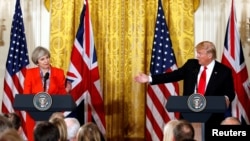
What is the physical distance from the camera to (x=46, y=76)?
24.1 feet

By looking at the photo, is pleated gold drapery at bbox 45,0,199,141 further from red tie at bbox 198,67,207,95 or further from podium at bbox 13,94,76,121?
podium at bbox 13,94,76,121

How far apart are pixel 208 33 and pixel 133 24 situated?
1.18 meters

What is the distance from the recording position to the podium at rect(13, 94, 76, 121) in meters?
6.57

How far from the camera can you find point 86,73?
8586 mm

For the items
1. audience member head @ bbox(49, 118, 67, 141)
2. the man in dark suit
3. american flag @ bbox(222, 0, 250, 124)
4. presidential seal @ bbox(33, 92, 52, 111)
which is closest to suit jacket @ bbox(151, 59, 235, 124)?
the man in dark suit

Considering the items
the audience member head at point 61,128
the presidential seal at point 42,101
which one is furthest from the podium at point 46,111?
the audience member head at point 61,128

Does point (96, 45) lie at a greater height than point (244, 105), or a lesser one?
greater

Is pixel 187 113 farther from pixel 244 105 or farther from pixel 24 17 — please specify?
pixel 24 17

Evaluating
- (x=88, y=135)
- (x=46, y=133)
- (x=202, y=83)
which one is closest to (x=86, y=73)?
(x=202, y=83)

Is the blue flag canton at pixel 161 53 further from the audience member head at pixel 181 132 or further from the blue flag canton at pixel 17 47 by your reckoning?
the audience member head at pixel 181 132

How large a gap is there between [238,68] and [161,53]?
44.3 inches

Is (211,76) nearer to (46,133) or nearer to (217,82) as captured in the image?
(217,82)

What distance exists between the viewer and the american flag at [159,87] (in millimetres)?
8695

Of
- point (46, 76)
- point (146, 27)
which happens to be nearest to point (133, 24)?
point (146, 27)
